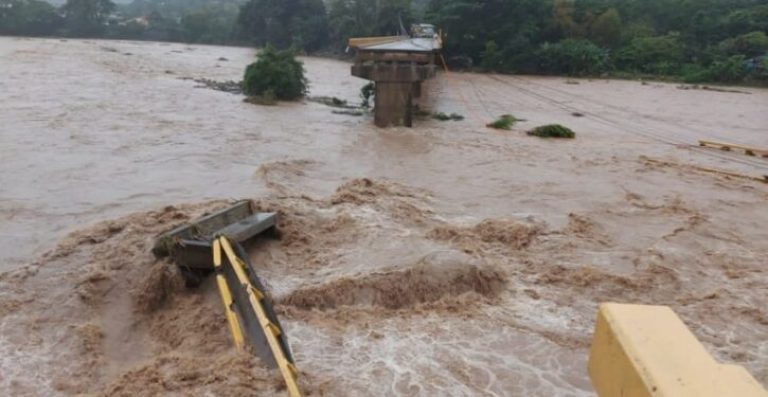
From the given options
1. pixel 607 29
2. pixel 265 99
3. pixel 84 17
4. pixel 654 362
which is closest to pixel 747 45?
pixel 607 29

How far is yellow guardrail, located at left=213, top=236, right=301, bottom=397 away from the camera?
4.36m

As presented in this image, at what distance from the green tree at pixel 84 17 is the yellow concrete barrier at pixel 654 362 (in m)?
75.0

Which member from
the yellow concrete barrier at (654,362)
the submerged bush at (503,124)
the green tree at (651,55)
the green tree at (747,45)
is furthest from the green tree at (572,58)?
the yellow concrete barrier at (654,362)

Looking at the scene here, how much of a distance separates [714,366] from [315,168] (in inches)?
442

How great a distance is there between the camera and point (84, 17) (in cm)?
6669

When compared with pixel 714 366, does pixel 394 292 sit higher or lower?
lower

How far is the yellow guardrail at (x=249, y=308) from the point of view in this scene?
4356 millimetres

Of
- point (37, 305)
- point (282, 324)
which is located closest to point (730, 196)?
point (282, 324)

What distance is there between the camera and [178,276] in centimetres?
627

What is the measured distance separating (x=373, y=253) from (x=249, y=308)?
2162mm

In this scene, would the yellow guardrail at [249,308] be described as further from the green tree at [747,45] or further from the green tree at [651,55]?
the green tree at [747,45]

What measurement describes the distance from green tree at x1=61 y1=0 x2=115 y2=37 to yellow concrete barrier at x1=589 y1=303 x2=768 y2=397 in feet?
246

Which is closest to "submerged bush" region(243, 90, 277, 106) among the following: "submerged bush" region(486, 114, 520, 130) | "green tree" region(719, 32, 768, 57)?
"submerged bush" region(486, 114, 520, 130)

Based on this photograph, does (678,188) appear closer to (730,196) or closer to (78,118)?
(730,196)
